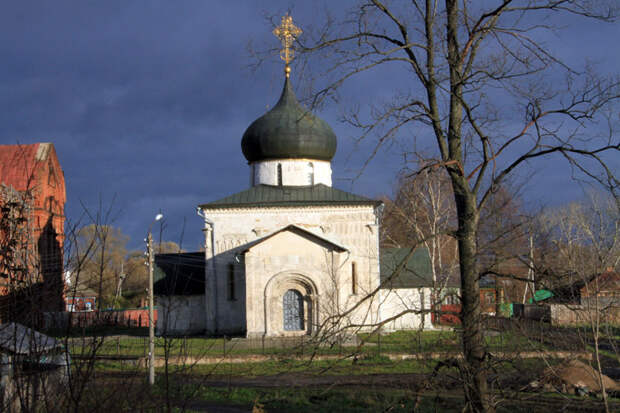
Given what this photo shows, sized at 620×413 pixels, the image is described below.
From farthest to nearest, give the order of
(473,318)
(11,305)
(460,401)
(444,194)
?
(444,194) → (460,401) → (473,318) → (11,305)

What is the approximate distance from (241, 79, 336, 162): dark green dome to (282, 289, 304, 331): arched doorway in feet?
23.0

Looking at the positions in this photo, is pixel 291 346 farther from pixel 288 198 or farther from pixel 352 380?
pixel 288 198

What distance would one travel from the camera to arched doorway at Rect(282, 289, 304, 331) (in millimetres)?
25438

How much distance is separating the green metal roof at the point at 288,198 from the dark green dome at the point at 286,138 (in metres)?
1.59

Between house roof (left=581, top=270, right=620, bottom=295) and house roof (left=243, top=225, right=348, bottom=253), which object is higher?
house roof (left=243, top=225, right=348, bottom=253)

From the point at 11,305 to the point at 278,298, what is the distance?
825 inches

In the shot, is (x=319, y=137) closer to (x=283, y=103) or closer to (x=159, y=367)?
(x=283, y=103)

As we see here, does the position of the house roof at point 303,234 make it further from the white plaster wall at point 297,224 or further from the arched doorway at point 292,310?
Answer: the arched doorway at point 292,310

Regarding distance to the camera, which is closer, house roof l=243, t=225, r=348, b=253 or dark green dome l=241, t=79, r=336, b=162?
house roof l=243, t=225, r=348, b=253

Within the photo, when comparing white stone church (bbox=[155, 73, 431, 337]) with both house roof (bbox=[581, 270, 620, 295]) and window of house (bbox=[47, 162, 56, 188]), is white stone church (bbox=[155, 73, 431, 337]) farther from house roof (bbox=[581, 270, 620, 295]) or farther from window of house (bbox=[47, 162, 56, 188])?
house roof (bbox=[581, 270, 620, 295])

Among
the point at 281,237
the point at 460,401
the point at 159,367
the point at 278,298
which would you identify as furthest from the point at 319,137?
the point at 460,401

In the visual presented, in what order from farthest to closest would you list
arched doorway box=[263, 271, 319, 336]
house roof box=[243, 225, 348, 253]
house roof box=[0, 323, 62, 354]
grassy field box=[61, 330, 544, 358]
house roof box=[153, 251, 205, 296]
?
house roof box=[153, 251, 205, 296], house roof box=[243, 225, 348, 253], arched doorway box=[263, 271, 319, 336], grassy field box=[61, 330, 544, 358], house roof box=[0, 323, 62, 354]

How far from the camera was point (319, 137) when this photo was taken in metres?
29.7

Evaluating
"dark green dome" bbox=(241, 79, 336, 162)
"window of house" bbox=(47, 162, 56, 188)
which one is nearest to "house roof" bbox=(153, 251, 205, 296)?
"dark green dome" bbox=(241, 79, 336, 162)
